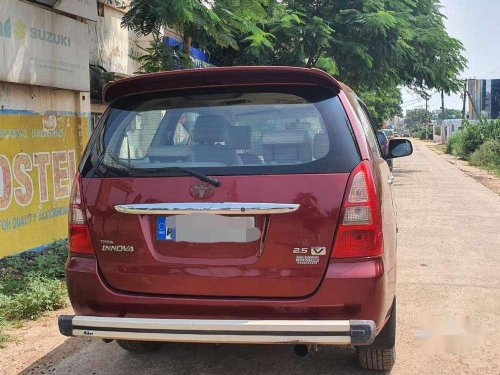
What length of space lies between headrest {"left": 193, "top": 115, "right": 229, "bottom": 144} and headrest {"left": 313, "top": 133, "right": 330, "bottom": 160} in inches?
20.2

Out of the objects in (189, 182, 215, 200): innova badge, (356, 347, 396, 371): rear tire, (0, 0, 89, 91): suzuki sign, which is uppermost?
(0, 0, 89, 91): suzuki sign

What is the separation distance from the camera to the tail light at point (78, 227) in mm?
3129

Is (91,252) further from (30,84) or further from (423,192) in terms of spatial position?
(423,192)

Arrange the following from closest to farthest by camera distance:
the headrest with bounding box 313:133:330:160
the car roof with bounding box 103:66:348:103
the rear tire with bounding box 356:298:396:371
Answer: the headrest with bounding box 313:133:330:160 → the car roof with bounding box 103:66:348:103 → the rear tire with bounding box 356:298:396:371

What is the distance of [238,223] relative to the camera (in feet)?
9.46

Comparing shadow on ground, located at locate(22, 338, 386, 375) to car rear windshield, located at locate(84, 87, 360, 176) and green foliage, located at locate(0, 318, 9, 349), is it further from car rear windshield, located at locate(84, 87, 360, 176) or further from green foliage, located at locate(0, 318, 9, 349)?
car rear windshield, located at locate(84, 87, 360, 176)

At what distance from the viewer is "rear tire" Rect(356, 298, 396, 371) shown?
330cm

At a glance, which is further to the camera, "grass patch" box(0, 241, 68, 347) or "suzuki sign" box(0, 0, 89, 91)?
"suzuki sign" box(0, 0, 89, 91)

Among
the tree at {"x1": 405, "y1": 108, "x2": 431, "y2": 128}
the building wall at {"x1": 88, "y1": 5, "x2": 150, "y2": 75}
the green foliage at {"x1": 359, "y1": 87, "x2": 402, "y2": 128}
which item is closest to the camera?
the building wall at {"x1": 88, "y1": 5, "x2": 150, "y2": 75}

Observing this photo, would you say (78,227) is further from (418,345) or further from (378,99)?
(378,99)

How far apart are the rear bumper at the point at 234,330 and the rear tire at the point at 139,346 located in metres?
1.02

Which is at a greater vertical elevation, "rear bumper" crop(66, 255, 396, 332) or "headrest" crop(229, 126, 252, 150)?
"headrest" crop(229, 126, 252, 150)

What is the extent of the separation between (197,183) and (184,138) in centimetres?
44

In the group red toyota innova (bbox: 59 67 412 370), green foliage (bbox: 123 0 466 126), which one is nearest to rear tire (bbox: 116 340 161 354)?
red toyota innova (bbox: 59 67 412 370)
